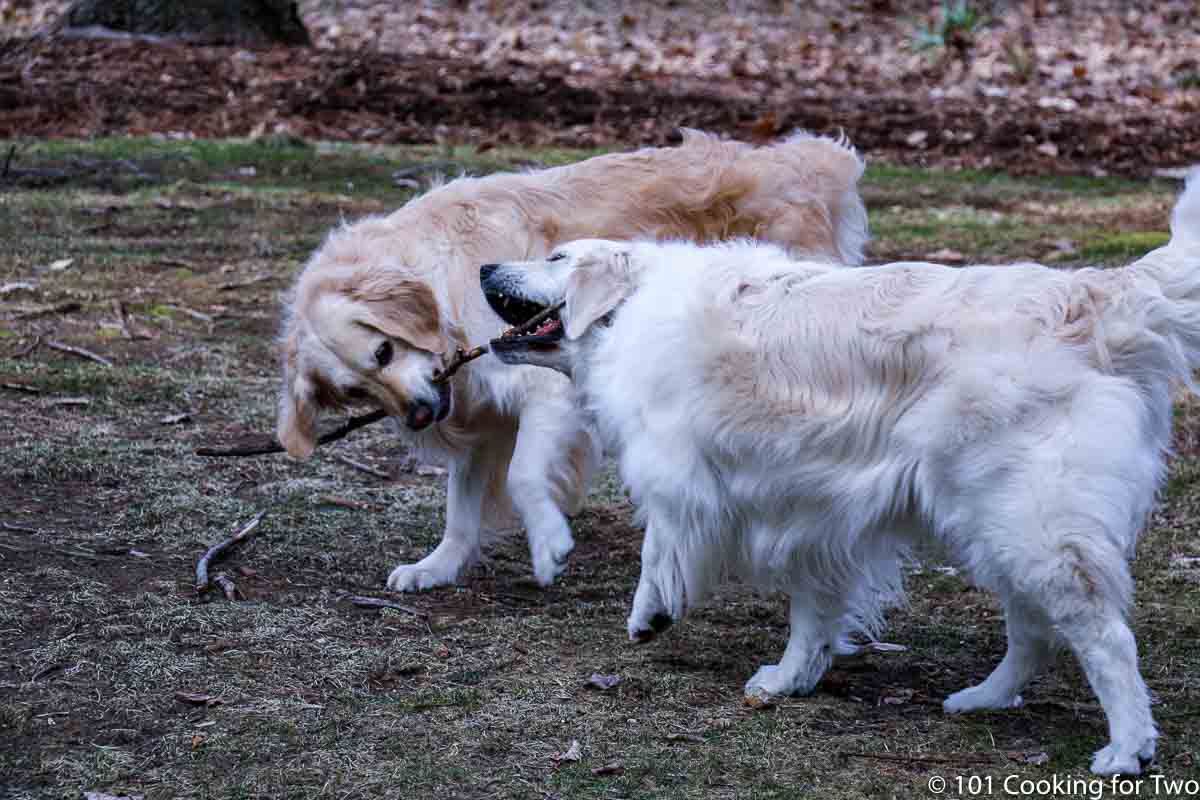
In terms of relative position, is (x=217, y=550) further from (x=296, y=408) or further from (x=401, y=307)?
(x=401, y=307)

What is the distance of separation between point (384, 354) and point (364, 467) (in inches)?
56.3

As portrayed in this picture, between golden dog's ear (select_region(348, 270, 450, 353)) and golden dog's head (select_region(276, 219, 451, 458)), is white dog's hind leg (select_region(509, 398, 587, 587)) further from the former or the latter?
golden dog's ear (select_region(348, 270, 450, 353))

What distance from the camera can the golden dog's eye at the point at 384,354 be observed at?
5.11 m

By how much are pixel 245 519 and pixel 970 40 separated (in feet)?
44.0

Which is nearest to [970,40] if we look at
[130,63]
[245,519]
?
[130,63]

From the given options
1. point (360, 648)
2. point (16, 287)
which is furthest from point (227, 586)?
point (16, 287)

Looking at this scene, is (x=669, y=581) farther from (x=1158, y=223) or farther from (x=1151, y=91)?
(x=1151, y=91)

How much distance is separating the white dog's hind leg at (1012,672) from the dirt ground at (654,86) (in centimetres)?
862

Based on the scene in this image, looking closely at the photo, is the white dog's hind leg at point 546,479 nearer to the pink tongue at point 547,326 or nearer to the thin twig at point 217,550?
the pink tongue at point 547,326

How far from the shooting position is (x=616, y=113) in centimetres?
1381

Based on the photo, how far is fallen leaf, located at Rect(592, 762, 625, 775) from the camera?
12.1 feet

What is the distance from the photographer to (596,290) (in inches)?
173

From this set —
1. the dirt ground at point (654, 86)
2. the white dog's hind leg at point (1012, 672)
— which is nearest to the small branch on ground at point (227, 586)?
the white dog's hind leg at point (1012, 672)

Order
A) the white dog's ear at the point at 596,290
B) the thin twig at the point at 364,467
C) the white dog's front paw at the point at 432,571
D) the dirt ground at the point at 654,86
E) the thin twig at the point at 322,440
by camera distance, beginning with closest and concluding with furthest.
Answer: the white dog's ear at the point at 596,290
the white dog's front paw at the point at 432,571
the thin twig at the point at 322,440
the thin twig at the point at 364,467
the dirt ground at the point at 654,86
